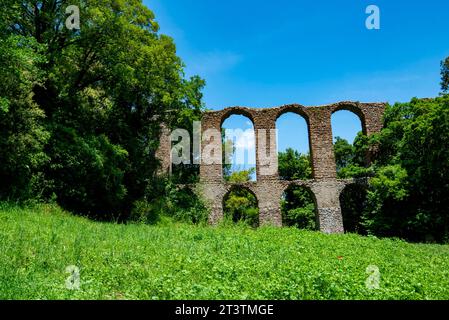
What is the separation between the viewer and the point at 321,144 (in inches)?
992

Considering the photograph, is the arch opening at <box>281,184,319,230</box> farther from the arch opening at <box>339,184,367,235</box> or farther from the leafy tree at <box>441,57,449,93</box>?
the leafy tree at <box>441,57,449,93</box>

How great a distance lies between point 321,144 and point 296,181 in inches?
123

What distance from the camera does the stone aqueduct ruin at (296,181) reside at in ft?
78.3

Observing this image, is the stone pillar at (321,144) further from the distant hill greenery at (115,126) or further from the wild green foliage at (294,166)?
the wild green foliage at (294,166)

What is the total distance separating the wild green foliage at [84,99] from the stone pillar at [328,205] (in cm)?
1044

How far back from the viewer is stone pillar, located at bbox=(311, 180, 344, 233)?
23609 mm

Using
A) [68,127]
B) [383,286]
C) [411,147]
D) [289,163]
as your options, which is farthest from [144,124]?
[289,163]

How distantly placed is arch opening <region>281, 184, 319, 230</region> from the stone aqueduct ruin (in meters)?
6.13

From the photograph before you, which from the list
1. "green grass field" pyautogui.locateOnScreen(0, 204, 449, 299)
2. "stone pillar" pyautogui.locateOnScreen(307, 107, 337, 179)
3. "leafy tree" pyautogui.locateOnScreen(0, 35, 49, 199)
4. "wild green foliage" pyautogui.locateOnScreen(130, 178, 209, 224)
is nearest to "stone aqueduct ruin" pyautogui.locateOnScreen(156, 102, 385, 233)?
"stone pillar" pyautogui.locateOnScreen(307, 107, 337, 179)

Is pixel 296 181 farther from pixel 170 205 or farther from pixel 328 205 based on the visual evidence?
pixel 170 205
